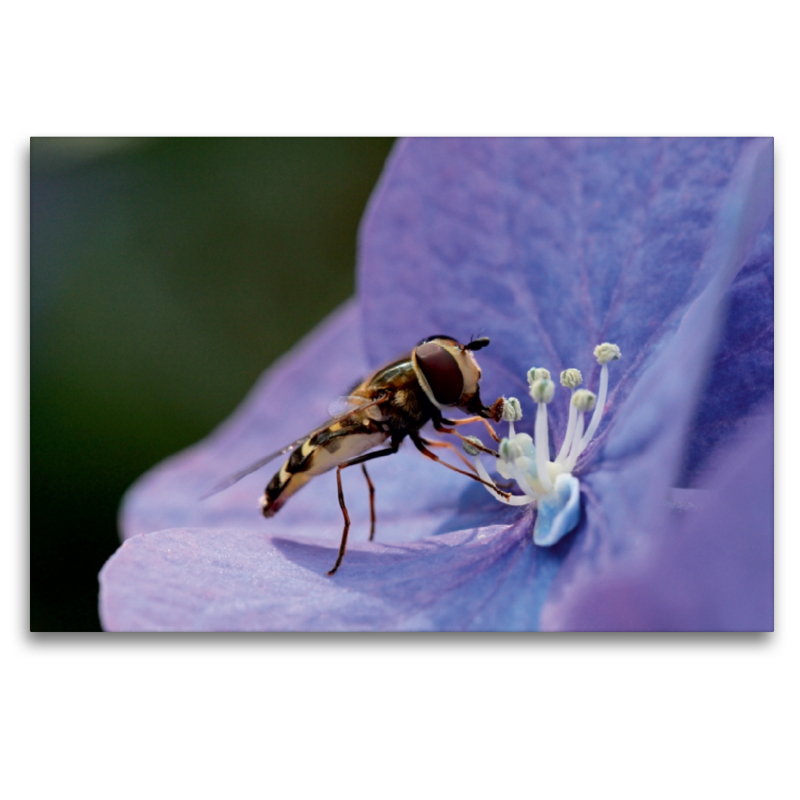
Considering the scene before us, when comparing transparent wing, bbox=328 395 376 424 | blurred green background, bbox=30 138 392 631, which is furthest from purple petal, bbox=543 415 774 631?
blurred green background, bbox=30 138 392 631

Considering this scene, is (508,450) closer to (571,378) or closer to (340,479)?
(571,378)

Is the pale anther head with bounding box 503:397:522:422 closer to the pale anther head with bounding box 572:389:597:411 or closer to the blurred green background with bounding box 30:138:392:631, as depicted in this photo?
the pale anther head with bounding box 572:389:597:411

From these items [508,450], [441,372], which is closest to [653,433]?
[508,450]

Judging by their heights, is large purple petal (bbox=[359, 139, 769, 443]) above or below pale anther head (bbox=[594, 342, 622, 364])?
above
